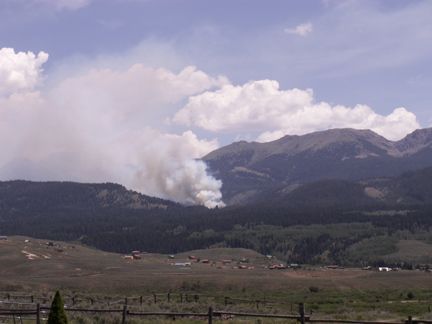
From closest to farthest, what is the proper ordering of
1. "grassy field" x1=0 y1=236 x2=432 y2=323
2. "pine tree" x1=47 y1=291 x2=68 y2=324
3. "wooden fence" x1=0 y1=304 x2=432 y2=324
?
"pine tree" x1=47 y1=291 x2=68 y2=324
"wooden fence" x1=0 y1=304 x2=432 y2=324
"grassy field" x1=0 y1=236 x2=432 y2=323

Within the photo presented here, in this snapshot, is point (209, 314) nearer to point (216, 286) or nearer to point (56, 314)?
point (56, 314)

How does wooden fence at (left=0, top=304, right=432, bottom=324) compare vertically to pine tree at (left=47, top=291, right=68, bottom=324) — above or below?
below

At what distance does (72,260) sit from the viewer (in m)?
133

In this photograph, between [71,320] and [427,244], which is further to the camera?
[427,244]

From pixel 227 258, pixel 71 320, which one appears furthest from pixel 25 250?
pixel 71 320

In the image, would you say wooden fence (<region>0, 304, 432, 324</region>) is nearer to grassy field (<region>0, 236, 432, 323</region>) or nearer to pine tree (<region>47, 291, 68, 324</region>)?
pine tree (<region>47, 291, 68, 324</region>)

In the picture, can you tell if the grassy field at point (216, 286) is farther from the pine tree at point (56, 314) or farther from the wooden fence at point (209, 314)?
the pine tree at point (56, 314)

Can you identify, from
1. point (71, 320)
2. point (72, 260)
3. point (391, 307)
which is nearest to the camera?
point (71, 320)

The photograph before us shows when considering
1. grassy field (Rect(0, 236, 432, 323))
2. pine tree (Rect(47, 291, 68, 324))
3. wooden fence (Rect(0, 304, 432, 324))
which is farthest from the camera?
grassy field (Rect(0, 236, 432, 323))

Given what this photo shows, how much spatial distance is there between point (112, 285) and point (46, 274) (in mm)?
23248

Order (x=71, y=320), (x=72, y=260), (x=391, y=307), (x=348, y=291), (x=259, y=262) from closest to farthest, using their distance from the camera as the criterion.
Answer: (x=71, y=320), (x=391, y=307), (x=348, y=291), (x=72, y=260), (x=259, y=262)

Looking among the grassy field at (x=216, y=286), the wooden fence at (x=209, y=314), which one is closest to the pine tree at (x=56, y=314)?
the wooden fence at (x=209, y=314)

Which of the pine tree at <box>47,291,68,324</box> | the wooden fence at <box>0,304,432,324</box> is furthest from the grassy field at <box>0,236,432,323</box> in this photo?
the pine tree at <box>47,291,68,324</box>

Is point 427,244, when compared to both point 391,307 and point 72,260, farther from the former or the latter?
point 391,307
